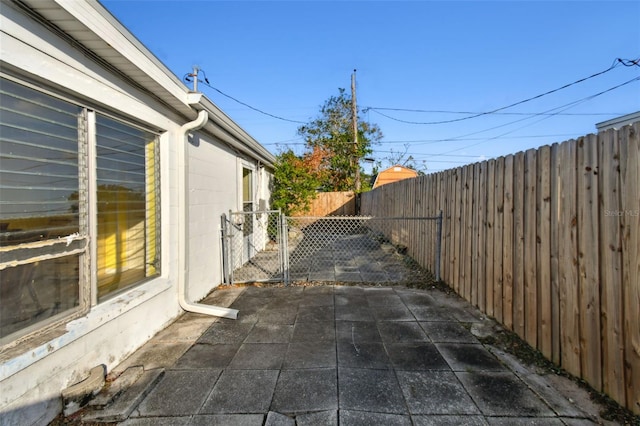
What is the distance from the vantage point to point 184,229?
384cm

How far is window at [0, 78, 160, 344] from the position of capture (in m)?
1.84

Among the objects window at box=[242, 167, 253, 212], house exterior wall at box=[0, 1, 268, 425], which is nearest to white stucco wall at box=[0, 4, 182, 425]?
house exterior wall at box=[0, 1, 268, 425]

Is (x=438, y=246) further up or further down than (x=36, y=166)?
further down

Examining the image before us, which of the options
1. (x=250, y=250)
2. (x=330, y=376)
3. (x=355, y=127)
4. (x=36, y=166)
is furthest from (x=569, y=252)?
(x=355, y=127)

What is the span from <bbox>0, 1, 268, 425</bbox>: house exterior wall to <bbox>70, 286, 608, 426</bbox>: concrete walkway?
269 millimetres

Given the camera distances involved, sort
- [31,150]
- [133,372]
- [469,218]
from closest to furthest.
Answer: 1. [31,150]
2. [133,372]
3. [469,218]

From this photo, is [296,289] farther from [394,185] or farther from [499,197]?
[394,185]

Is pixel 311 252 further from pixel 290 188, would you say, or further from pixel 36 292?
pixel 36 292

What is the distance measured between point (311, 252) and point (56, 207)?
648 centimetres

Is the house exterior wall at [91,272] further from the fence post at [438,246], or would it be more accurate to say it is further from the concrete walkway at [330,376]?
the fence post at [438,246]

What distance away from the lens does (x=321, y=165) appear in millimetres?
19344

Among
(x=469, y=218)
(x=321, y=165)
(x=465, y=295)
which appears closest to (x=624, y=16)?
(x=469, y=218)

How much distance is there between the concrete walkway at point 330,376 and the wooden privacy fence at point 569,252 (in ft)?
1.20

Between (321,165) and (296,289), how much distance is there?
15056 mm
